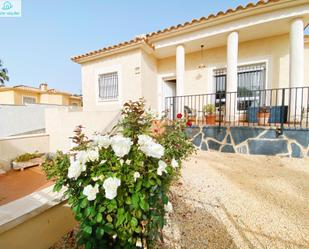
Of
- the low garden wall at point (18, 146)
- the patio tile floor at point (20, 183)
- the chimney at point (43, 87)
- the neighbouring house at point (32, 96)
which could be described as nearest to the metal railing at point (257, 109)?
the patio tile floor at point (20, 183)

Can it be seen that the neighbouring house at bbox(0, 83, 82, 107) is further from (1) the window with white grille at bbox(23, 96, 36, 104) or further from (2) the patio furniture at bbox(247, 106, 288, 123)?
(2) the patio furniture at bbox(247, 106, 288, 123)

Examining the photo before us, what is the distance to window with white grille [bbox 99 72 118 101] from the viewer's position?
732 centimetres

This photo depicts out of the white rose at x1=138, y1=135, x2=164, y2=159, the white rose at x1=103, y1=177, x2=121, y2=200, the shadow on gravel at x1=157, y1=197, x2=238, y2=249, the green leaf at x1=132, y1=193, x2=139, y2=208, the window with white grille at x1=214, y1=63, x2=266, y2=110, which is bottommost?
the shadow on gravel at x1=157, y1=197, x2=238, y2=249

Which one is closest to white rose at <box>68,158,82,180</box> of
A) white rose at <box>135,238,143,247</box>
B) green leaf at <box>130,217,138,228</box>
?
green leaf at <box>130,217,138,228</box>

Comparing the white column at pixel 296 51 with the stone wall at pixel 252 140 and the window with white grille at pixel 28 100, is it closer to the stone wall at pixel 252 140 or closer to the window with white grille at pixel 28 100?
the stone wall at pixel 252 140

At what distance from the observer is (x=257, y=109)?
18.1 ft

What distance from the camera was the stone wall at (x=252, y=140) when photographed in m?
4.16

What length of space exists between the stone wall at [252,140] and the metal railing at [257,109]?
0.25 metres

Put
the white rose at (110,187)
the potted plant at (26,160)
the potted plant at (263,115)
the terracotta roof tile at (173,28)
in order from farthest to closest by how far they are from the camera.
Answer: the potted plant at (26,160), the potted plant at (263,115), the terracotta roof tile at (173,28), the white rose at (110,187)

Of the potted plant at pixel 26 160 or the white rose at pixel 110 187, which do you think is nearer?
the white rose at pixel 110 187

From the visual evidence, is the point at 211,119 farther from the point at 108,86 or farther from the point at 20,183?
the point at 20,183

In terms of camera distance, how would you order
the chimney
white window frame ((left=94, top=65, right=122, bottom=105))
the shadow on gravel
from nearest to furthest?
the shadow on gravel < white window frame ((left=94, top=65, right=122, bottom=105)) < the chimney

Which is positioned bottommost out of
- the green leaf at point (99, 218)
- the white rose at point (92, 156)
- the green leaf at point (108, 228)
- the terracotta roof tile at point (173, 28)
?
the green leaf at point (108, 228)

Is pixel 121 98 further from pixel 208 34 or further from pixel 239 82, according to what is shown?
pixel 239 82
